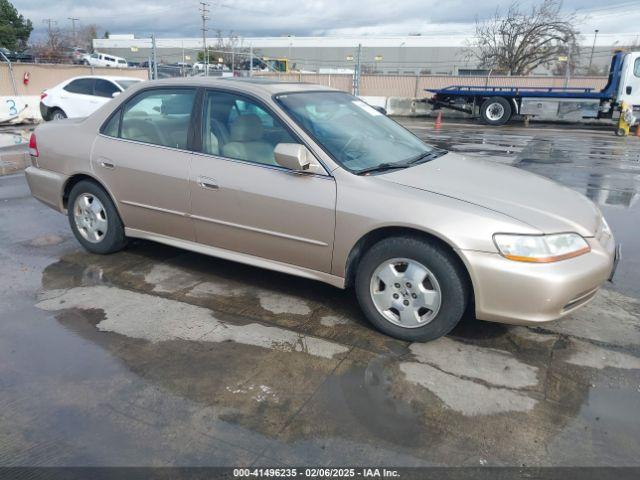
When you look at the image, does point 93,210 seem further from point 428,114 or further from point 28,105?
point 428,114

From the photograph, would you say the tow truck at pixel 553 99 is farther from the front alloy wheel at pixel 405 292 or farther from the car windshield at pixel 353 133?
the front alloy wheel at pixel 405 292

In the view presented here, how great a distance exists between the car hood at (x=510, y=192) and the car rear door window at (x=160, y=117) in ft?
→ 5.96

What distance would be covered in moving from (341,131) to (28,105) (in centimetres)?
1766

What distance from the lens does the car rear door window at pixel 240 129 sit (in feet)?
13.2

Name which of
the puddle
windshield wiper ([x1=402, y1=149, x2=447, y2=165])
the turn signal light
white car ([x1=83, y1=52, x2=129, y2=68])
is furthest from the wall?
white car ([x1=83, y1=52, x2=129, y2=68])

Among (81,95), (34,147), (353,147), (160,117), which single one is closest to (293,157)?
(353,147)

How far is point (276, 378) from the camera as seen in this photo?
3.18 m

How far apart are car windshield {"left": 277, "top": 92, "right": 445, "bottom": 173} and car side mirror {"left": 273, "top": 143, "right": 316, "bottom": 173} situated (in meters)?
0.20

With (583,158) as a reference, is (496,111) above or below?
above

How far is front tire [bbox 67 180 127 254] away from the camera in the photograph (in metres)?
4.96

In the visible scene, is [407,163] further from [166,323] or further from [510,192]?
[166,323]

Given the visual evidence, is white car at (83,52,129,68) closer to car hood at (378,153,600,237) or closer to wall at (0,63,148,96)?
wall at (0,63,148,96)

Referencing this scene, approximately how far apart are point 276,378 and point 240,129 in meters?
2.03

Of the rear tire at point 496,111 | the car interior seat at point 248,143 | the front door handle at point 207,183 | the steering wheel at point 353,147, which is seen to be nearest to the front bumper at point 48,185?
the front door handle at point 207,183
